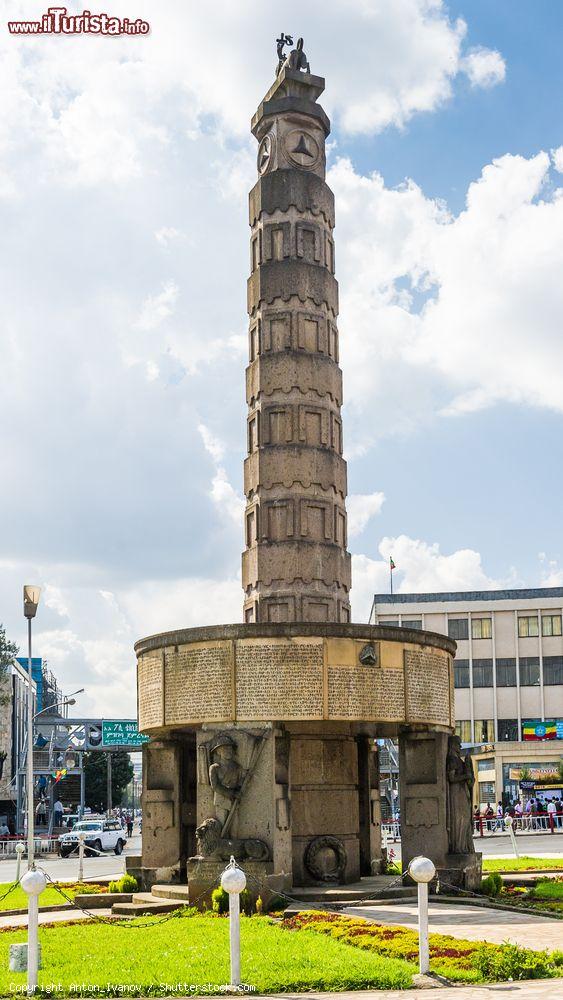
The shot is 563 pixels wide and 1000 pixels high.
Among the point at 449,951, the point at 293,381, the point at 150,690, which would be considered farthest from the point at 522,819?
the point at 449,951

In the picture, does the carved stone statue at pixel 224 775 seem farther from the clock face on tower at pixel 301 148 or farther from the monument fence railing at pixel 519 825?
the monument fence railing at pixel 519 825

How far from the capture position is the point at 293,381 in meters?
25.3

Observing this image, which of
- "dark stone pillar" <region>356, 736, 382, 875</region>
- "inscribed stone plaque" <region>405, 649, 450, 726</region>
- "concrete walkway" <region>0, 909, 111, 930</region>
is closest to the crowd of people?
"dark stone pillar" <region>356, 736, 382, 875</region>

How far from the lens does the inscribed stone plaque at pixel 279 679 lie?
21.6 metres

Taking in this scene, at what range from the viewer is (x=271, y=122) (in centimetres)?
2656

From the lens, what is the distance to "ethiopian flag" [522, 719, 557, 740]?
3007 inches

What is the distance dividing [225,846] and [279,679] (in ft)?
10.1

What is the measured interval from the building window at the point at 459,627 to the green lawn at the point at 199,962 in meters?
67.3

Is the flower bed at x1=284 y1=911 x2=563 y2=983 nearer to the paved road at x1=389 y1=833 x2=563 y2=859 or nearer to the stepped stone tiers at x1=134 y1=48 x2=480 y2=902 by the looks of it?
the stepped stone tiers at x1=134 y1=48 x2=480 y2=902

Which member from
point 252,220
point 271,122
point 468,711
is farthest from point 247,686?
point 468,711

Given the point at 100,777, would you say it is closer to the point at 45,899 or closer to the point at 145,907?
the point at 45,899

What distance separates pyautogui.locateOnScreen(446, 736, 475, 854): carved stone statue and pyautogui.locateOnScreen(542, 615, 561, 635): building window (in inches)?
2393

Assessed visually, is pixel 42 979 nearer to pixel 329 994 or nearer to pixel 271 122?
pixel 329 994

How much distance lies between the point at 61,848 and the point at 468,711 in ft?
125
